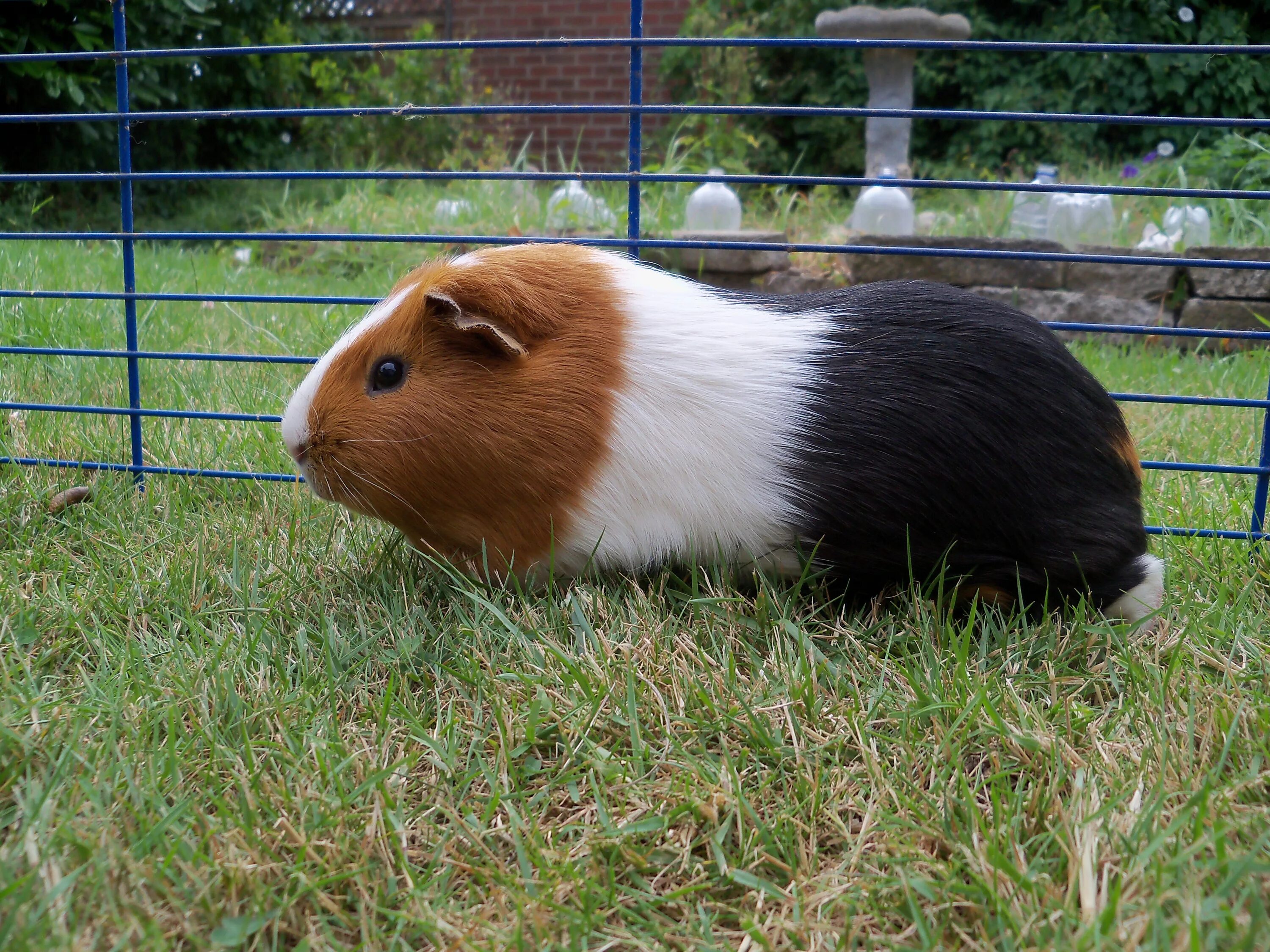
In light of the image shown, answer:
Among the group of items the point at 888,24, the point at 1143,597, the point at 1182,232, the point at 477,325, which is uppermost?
the point at 888,24

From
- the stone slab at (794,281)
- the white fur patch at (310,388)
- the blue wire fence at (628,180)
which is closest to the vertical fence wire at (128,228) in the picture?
the blue wire fence at (628,180)

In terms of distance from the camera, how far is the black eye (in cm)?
188

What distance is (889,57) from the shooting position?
24.5 feet

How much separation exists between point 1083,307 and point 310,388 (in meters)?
4.24

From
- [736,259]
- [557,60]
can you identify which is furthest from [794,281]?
[557,60]

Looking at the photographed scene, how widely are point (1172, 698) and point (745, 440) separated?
83cm

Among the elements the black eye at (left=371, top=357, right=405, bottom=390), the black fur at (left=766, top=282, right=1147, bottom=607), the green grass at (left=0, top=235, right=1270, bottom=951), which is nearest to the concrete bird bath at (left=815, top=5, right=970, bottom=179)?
A: the black fur at (left=766, top=282, right=1147, bottom=607)

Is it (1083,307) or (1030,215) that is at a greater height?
(1030,215)

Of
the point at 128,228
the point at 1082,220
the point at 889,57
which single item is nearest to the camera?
the point at 128,228

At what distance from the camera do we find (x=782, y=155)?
8891 millimetres

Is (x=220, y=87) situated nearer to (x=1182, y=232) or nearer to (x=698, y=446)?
(x=1182, y=232)

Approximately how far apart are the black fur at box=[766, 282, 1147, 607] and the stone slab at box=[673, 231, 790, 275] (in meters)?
3.43

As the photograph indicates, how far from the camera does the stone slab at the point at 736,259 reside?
5.18 metres

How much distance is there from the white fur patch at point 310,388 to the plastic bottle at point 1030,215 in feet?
14.9
